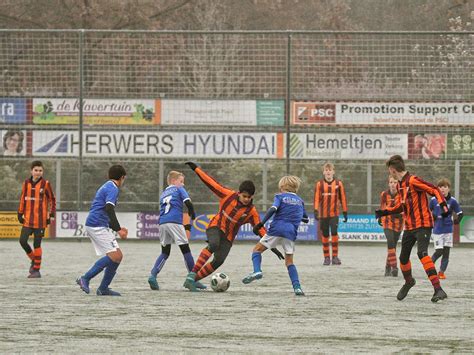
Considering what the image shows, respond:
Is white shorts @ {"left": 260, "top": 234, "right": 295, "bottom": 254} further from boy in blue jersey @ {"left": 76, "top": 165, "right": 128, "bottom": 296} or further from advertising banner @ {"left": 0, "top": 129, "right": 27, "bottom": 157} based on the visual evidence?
advertising banner @ {"left": 0, "top": 129, "right": 27, "bottom": 157}

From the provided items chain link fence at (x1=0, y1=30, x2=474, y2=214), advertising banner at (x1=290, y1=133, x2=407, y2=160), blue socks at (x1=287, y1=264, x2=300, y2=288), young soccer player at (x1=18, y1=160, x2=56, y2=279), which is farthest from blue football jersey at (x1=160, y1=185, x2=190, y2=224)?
advertising banner at (x1=290, y1=133, x2=407, y2=160)

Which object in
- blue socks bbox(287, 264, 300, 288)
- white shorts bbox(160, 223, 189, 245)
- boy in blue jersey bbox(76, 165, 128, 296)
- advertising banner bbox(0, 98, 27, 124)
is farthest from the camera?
advertising banner bbox(0, 98, 27, 124)

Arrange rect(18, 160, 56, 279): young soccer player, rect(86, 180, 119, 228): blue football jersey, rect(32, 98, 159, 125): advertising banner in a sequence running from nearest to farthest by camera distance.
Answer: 1. rect(86, 180, 119, 228): blue football jersey
2. rect(18, 160, 56, 279): young soccer player
3. rect(32, 98, 159, 125): advertising banner

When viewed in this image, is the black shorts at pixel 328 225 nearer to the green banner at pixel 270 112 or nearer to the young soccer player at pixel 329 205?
the young soccer player at pixel 329 205

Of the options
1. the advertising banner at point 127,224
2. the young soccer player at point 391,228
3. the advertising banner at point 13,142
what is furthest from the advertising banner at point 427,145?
the young soccer player at point 391,228

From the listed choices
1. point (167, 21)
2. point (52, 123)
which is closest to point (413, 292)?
point (52, 123)

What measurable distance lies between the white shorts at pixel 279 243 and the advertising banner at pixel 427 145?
16577 millimetres

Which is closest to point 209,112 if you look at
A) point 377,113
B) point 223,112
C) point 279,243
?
point 223,112

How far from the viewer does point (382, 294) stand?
55.4ft

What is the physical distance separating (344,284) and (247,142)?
14.1 metres

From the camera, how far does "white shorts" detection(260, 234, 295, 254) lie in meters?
16.8

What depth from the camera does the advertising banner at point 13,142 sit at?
3344 centimetres

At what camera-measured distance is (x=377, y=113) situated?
3291cm

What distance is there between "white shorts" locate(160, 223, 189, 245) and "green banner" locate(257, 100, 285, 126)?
15.3 m
